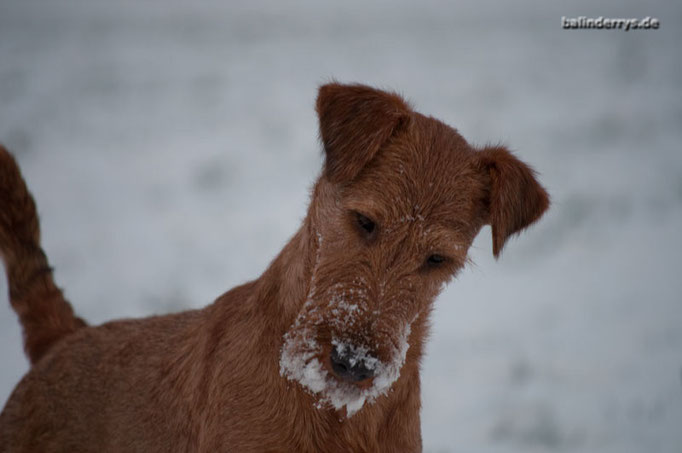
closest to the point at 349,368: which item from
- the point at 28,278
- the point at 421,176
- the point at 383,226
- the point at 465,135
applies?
the point at 383,226

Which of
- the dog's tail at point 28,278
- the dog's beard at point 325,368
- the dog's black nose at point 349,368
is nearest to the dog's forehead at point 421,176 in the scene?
the dog's beard at point 325,368

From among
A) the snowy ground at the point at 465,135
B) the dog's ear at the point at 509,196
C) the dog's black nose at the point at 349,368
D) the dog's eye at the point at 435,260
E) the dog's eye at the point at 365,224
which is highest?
the snowy ground at the point at 465,135

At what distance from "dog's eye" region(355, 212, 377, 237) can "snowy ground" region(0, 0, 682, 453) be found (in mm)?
2361

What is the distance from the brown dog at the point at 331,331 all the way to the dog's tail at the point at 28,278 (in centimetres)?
31

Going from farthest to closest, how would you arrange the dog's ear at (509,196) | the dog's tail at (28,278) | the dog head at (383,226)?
the dog's tail at (28,278) → the dog's ear at (509,196) → the dog head at (383,226)

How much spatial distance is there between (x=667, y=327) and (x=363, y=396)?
4255mm

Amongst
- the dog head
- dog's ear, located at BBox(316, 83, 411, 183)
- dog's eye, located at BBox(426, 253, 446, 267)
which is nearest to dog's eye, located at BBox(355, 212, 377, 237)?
the dog head

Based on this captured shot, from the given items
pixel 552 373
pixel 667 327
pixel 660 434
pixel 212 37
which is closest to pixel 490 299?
pixel 552 373

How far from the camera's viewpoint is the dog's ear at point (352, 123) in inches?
115

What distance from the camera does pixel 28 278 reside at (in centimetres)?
381

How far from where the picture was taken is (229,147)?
7.74 metres

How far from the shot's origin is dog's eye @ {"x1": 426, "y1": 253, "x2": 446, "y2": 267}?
116 inches

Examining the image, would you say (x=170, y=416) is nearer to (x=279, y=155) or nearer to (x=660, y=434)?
(x=660, y=434)

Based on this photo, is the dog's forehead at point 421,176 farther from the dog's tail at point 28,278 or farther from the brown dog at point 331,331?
the dog's tail at point 28,278
